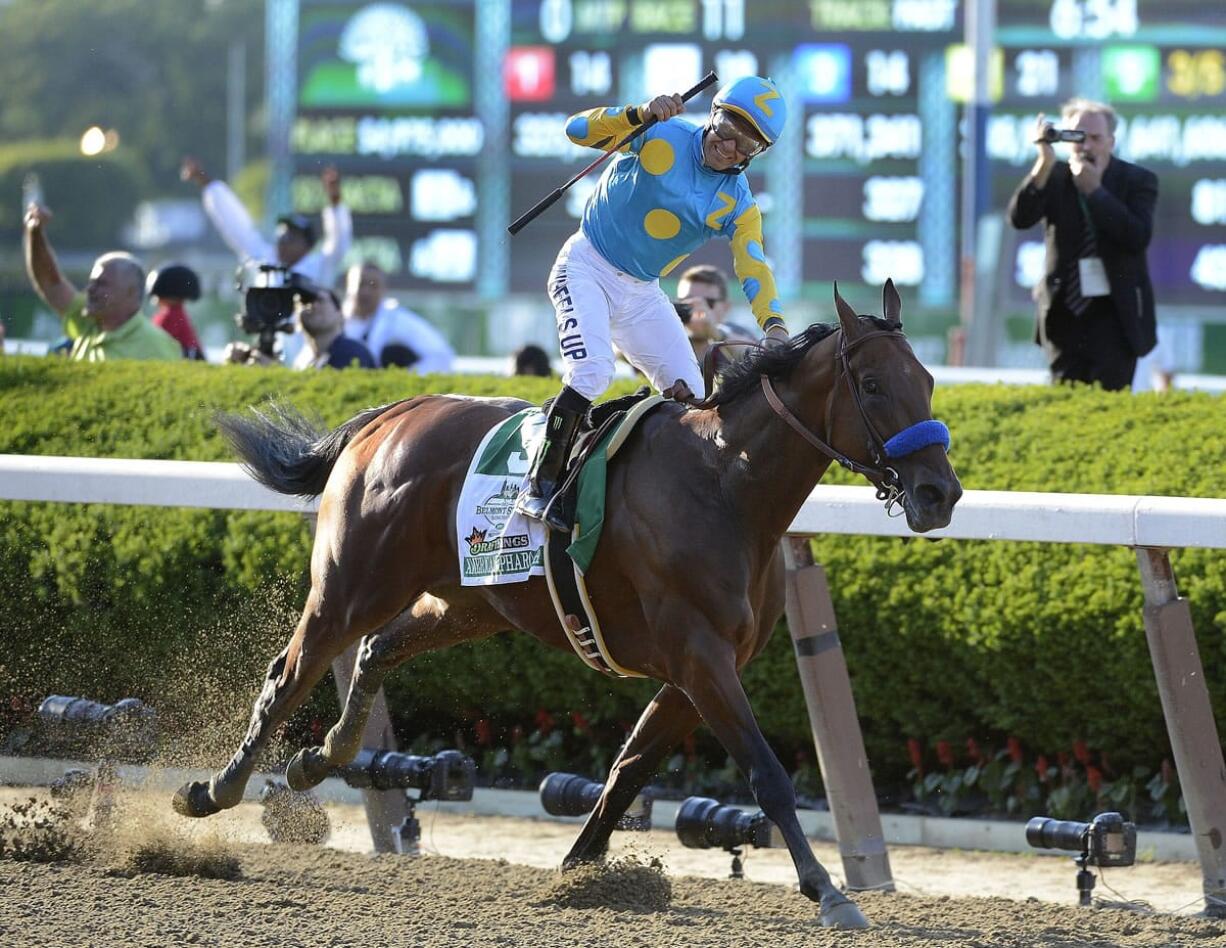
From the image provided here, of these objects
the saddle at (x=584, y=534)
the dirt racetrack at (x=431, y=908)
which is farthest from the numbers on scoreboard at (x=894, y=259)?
the saddle at (x=584, y=534)

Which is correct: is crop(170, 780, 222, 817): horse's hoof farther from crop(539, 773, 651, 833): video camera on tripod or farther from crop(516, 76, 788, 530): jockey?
crop(516, 76, 788, 530): jockey

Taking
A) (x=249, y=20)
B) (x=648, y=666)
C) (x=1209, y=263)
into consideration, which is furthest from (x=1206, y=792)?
(x=249, y=20)

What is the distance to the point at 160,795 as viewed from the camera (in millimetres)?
5406

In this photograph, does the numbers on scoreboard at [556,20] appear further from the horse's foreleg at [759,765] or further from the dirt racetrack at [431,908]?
the horse's foreleg at [759,765]

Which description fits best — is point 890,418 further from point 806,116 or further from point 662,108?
point 806,116

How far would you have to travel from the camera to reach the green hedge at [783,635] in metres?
5.66

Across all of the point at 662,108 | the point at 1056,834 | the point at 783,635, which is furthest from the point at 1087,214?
the point at 1056,834

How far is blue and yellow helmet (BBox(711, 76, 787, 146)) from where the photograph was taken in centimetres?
469

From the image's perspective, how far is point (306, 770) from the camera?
535cm

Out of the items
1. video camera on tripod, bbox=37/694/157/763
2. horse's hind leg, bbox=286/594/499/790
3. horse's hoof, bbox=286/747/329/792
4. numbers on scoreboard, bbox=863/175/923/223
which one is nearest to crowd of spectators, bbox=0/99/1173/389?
horse's hind leg, bbox=286/594/499/790

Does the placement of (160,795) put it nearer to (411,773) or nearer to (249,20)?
(411,773)

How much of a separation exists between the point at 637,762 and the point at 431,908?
2.25 ft

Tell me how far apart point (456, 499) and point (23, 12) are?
31637 millimetres

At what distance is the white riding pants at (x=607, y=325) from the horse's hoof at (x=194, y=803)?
1.46 metres
